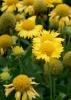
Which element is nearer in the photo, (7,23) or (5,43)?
(5,43)

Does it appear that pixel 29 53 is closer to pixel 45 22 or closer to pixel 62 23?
pixel 62 23

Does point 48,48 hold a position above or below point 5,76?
above

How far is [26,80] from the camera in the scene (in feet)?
4.65

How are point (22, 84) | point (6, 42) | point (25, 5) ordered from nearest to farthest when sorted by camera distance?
point (22, 84) < point (6, 42) < point (25, 5)

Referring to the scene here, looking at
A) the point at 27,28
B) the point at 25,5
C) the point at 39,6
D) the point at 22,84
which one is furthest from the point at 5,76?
the point at 25,5

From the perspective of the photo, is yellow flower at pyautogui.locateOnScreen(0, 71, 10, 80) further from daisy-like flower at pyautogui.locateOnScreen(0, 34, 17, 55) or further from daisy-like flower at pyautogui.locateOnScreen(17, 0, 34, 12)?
daisy-like flower at pyautogui.locateOnScreen(17, 0, 34, 12)

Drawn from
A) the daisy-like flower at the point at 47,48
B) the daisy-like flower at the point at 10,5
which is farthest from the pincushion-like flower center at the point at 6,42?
the daisy-like flower at the point at 10,5

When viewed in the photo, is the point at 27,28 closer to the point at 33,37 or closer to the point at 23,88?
the point at 33,37

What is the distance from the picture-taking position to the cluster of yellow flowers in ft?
4.64

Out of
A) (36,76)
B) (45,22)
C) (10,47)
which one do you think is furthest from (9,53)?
(45,22)

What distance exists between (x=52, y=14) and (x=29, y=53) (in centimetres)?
20

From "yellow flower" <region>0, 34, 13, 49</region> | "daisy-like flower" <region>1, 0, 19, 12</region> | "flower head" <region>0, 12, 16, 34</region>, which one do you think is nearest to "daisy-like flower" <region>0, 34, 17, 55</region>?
"yellow flower" <region>0, 34, 13, 49</region>

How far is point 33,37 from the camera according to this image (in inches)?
68.2

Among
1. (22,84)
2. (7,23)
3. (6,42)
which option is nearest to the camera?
(22,84)
